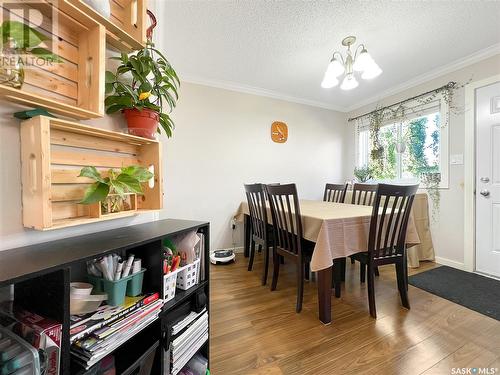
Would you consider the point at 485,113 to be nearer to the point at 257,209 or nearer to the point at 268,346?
the point at 257,209

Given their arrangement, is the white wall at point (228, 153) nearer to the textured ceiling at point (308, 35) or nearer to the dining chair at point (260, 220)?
the textured ceiling at point (308, 35)

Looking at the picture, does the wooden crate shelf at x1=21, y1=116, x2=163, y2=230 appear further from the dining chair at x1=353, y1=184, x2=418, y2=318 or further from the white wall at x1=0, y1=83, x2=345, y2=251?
the white wall at x1=0, y1=83, x2=345, y2=251

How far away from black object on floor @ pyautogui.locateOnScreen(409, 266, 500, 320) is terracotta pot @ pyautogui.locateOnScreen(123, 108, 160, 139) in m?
2.52

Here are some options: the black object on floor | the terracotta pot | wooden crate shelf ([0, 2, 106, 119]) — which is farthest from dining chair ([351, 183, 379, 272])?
wooden crate shelf ([0, 2, 106, 119])

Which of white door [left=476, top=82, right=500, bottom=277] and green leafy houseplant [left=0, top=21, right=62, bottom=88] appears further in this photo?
white door [left=476, top=82, right=500, bottom=277]

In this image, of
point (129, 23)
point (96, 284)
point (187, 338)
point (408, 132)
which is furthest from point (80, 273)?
point (408, 132)

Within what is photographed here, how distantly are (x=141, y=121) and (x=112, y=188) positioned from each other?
34 centimetres

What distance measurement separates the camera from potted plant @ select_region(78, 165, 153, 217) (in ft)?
2.50

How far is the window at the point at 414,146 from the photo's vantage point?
2.72 meters

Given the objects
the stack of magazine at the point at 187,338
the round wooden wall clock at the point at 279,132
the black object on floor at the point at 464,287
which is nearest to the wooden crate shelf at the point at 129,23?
the stack of magazine at the point at 187,338

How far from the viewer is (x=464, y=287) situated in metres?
2.05

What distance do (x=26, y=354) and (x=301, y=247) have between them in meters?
1.51

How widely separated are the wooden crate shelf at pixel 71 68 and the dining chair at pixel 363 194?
2.54 metres

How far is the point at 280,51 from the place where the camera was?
7.61 feet
